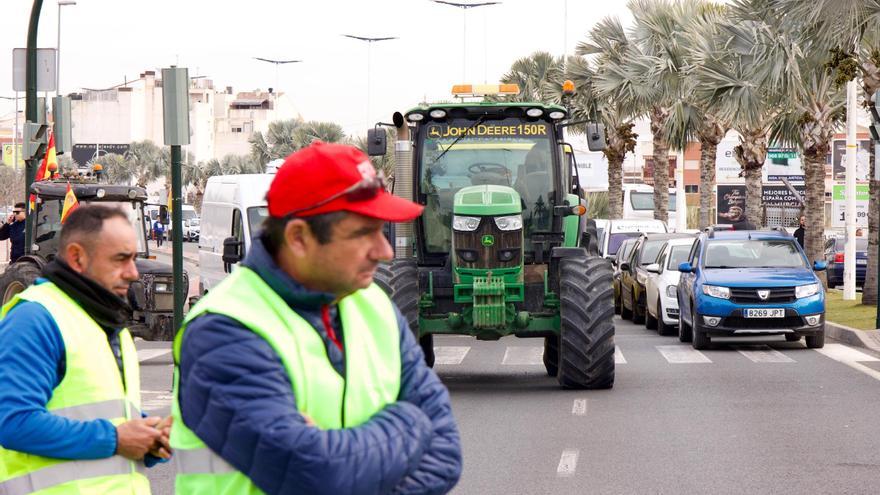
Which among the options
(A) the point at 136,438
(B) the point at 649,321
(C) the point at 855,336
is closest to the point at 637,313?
(B) the point at 649,321

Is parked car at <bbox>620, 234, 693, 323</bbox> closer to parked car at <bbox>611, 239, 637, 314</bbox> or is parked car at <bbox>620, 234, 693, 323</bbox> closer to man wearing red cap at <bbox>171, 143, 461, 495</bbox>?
parked car at <bbox>611, 239, 637, 314</bbox>

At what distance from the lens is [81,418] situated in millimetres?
4340

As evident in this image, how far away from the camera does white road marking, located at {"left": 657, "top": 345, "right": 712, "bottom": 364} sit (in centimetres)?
2023

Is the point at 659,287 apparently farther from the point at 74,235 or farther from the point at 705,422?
the point at 74,235

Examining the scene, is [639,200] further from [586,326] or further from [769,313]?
[586,326]

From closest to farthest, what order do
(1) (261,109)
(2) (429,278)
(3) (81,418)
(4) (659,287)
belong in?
(3) (81,418)
(2) (429,278)
(4) (659,287)
(1) (261,109)

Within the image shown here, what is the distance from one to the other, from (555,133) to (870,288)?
13.8m

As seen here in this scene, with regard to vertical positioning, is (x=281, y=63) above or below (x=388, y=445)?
above

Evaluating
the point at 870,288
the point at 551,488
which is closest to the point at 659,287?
the point at 870,288

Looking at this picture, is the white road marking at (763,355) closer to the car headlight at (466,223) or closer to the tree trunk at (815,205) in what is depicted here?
the car headlight at (466,223)

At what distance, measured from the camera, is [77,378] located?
4.34 meters

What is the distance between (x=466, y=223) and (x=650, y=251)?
1385cm

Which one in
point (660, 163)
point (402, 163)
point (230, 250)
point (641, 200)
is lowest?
point (641, 200)

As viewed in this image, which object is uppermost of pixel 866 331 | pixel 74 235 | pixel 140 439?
pixel 74 235
